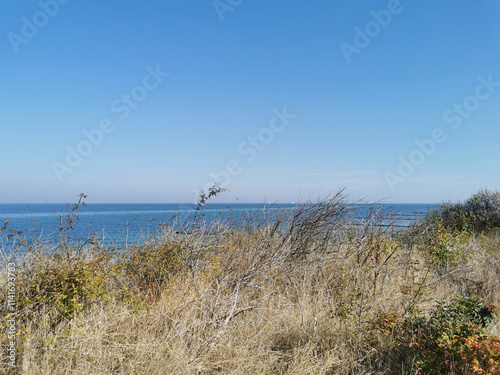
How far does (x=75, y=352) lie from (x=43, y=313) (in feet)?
3.10

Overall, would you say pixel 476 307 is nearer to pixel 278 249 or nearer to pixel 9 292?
pixel 278 249

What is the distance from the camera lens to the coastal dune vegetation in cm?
332

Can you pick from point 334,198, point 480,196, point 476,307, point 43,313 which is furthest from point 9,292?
point 480,196

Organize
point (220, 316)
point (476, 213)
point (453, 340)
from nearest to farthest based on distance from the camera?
point (453, 340) → point (220, 316) → point (476, 213)

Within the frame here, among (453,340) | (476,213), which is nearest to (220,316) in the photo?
(453,340)

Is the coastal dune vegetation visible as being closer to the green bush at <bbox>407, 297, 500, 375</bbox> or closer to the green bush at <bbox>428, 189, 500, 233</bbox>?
the green bush at <bbox>407, 297, 500, 375</bbox>

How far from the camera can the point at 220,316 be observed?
4.06 meters

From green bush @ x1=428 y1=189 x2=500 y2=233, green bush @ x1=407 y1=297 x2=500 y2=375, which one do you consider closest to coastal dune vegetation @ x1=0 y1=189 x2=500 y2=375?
green bush @ x1=407 y1=297 x2=500 y2=375

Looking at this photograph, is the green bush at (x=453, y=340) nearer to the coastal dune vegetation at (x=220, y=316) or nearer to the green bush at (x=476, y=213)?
the coastal dune vegetation at (x=220, y=316)

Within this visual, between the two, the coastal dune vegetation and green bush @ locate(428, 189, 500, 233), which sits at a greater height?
green bush @ locate(428, 189, 500, 233)

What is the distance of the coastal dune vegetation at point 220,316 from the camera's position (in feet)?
10.9

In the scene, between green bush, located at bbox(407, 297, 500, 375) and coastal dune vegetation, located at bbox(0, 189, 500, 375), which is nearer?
green bush, located at bbox(407, 297, 500, 375)

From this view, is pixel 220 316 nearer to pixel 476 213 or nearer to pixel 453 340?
pixel 453 340

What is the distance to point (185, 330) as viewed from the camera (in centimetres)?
373
